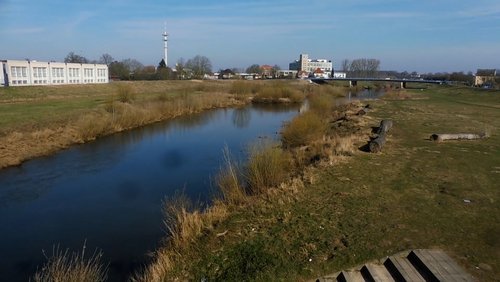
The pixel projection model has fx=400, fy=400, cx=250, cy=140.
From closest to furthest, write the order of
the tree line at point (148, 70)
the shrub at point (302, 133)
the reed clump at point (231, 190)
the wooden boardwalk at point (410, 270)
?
the wooden boardwalk at point (410, 270)
the reed clump at point (231, 190)
the shrub at point (302, 133)
the tree line at point (148, 70)

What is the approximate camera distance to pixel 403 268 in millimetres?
6840

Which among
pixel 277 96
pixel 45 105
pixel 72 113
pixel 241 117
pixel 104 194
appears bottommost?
pixel 104 194

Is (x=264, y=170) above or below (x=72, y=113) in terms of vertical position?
below

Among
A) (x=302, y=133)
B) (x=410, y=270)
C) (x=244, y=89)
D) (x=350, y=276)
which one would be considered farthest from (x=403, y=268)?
(x=244, y=89)

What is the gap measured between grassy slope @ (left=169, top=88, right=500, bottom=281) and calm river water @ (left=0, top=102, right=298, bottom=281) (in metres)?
2.65

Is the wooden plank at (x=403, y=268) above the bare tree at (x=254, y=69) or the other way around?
the other way around

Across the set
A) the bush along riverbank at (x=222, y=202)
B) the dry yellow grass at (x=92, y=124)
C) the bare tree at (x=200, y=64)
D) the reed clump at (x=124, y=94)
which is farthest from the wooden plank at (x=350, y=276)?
the bare tree at (x=200, y=64)

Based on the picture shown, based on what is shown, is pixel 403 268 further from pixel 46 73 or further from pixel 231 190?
pixel 46 73

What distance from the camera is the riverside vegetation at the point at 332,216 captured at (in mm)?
7434

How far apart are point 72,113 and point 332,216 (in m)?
25.6

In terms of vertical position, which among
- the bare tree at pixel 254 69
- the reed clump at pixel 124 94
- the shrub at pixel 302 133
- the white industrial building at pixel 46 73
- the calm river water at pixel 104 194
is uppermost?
the bare tree at pixel 254 69

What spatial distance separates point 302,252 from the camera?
7.66 metres

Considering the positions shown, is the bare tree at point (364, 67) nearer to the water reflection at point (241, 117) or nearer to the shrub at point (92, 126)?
the water reflection at point (241, 117)

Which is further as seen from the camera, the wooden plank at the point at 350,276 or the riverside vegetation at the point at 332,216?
the riverside vegetation at the point at 332,216
